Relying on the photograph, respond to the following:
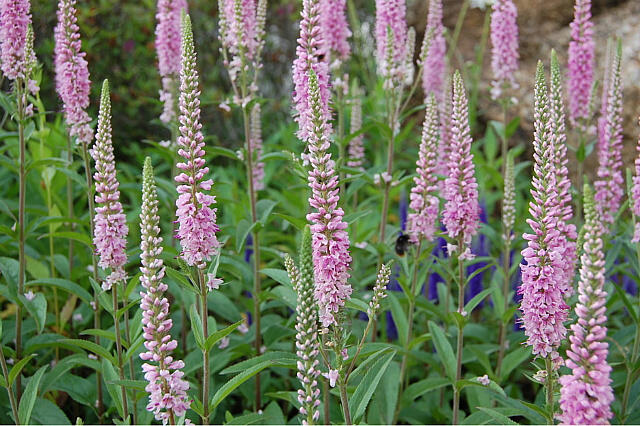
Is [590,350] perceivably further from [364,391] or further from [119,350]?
[119,350]

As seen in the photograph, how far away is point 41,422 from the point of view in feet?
12.3

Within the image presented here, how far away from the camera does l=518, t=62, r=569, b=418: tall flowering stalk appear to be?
2609mm

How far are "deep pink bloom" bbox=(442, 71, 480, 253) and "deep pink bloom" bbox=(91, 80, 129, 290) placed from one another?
165 centimetres

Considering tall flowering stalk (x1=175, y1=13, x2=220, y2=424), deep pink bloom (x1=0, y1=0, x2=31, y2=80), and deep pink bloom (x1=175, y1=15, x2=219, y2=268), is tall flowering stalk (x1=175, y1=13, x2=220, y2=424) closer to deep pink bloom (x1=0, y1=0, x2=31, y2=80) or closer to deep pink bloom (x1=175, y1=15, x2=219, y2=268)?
deep pink bloom (x1=175, y1=15, x2=219, y2=268)

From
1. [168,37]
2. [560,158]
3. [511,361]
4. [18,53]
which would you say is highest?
[168,37]

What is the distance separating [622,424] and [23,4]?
4.14 metres

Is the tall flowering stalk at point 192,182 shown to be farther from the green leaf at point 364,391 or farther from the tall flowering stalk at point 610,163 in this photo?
the tall flowering stalk at point 610,163

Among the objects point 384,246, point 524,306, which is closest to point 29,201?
point 384,246

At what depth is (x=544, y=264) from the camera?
104 inches

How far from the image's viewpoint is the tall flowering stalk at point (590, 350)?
2068mm

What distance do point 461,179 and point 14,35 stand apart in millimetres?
2754

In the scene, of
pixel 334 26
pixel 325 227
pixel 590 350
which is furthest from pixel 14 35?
pixel 590 350

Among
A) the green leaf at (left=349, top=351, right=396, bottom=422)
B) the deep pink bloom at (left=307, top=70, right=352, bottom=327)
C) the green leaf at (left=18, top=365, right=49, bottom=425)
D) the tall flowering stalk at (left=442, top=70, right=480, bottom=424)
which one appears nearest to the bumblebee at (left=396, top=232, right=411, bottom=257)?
the tall flowering stalk at (left=442, top=70, right=480, bottom=424)

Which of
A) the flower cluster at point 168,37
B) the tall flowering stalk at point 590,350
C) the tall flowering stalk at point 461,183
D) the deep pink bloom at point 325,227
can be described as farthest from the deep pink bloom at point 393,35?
the tall flowering stalk at point 590,350
